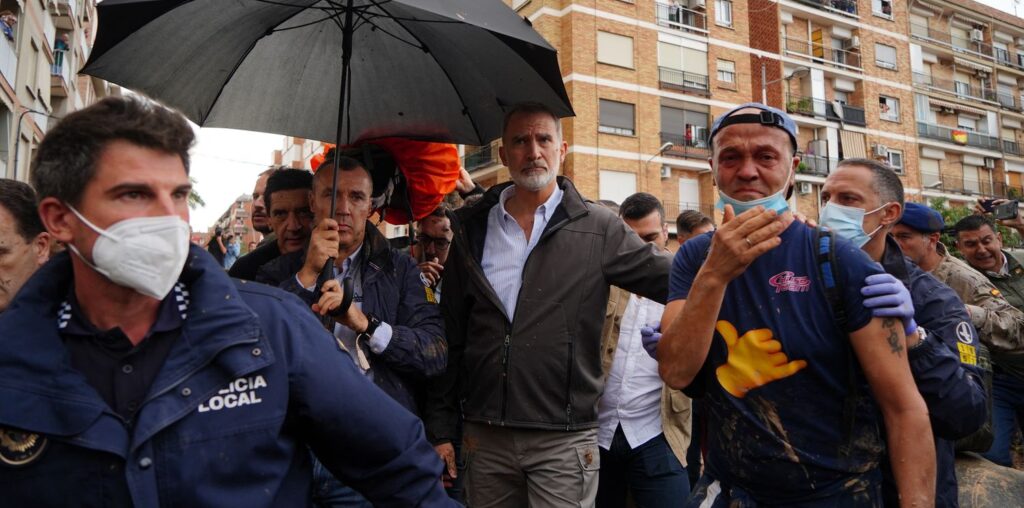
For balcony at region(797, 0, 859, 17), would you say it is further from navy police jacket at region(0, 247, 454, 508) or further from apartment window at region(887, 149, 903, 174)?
navy police jacket at region(0, 247, 454, 508)

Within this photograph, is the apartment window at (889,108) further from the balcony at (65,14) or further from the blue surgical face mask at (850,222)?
the blue surgical face mask at (850,222)

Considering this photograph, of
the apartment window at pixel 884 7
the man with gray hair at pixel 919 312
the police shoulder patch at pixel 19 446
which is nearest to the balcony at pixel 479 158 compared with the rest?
the apartment window at pixel 884 7

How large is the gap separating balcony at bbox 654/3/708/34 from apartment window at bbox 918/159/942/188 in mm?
14632

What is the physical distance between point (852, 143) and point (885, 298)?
113ft

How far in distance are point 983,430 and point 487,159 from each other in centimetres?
2656

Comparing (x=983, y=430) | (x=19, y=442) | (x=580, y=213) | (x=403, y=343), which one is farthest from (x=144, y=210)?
(x=983, y=430)

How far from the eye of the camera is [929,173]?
3650 centimetres

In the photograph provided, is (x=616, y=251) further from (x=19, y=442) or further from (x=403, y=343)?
(x=19, y=442)

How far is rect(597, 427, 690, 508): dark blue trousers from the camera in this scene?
385cm

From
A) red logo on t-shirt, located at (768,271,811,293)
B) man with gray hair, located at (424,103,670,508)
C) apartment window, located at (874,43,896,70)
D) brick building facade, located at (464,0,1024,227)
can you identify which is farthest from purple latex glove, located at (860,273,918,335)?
apartment window, located at (874,43,896,70)

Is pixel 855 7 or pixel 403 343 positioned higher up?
pixel 855 7

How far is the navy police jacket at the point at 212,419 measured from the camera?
156cm

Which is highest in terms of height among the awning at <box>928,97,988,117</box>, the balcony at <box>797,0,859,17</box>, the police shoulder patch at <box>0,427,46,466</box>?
the balcony at <box>797,0,859,17</box>

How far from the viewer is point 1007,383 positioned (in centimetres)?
536
